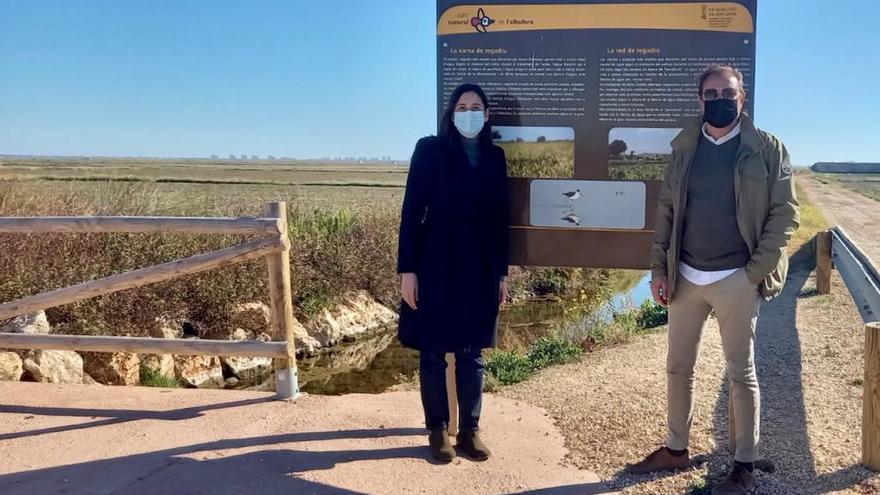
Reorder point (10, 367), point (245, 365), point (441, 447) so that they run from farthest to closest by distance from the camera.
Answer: point (245, 365)
point (10, 367)
point (441, 447)

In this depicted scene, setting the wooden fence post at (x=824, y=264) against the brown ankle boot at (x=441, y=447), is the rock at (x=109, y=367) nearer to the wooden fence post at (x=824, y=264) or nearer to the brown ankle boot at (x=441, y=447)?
the brown ankle boot at (x=441, y=447)

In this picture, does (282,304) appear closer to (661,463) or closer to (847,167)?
(661,463)

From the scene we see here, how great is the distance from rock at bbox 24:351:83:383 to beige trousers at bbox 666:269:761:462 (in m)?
5.86

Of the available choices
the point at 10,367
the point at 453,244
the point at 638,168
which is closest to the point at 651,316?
the point at 638,168

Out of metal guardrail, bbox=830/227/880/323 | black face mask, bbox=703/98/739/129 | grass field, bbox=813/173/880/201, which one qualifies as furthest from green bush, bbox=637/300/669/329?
grass field, bbox=813/173/880/201

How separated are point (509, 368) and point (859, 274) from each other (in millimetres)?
3971

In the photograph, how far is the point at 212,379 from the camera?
1016cm

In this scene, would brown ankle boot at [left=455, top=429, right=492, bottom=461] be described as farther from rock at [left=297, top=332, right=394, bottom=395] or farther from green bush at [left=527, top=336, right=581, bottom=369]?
rock at [left=297, top=332, right=394, bottom=395]

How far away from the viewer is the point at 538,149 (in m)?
4.89

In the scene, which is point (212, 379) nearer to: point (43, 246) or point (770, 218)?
point (43, 246)

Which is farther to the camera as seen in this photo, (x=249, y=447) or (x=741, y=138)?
(x=249, y=447)

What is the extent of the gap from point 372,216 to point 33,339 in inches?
420

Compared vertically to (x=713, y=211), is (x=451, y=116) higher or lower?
higher

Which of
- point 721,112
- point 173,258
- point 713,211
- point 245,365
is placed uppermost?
point 721,112
